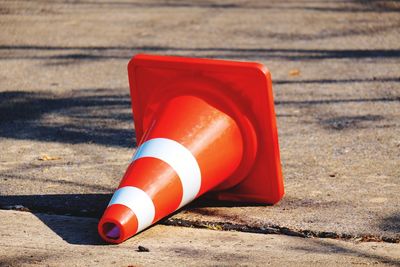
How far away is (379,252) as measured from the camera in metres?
4.05

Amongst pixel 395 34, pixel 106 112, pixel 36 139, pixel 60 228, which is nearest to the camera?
pixel 60 228

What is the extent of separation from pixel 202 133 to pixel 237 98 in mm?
227

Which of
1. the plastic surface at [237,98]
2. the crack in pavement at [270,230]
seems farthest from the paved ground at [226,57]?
the plastic surface at [237,98]

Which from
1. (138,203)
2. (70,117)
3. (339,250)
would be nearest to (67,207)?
(138,203)

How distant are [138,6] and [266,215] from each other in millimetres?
6082

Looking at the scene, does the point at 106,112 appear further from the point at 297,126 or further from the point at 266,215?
the point at 266,215

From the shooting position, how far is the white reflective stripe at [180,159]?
14.3 ft

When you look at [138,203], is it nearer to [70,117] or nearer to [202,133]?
[202,133]

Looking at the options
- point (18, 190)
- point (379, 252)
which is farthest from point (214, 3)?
point (379, 252)

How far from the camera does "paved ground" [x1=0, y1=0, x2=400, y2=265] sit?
454 cm

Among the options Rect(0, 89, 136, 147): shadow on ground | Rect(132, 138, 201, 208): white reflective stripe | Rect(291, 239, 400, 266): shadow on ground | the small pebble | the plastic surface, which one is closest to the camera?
Rect(291, 239, 400, 266): shadow on ground

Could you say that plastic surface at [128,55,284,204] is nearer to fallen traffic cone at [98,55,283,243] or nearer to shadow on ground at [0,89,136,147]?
fallen traffic cone at [98,55,283,243]

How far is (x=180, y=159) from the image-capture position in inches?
172

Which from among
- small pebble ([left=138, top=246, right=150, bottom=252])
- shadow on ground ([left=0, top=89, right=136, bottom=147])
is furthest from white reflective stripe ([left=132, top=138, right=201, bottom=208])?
shadow on ground ([left=0, top=89, right=136, bottom=147])
